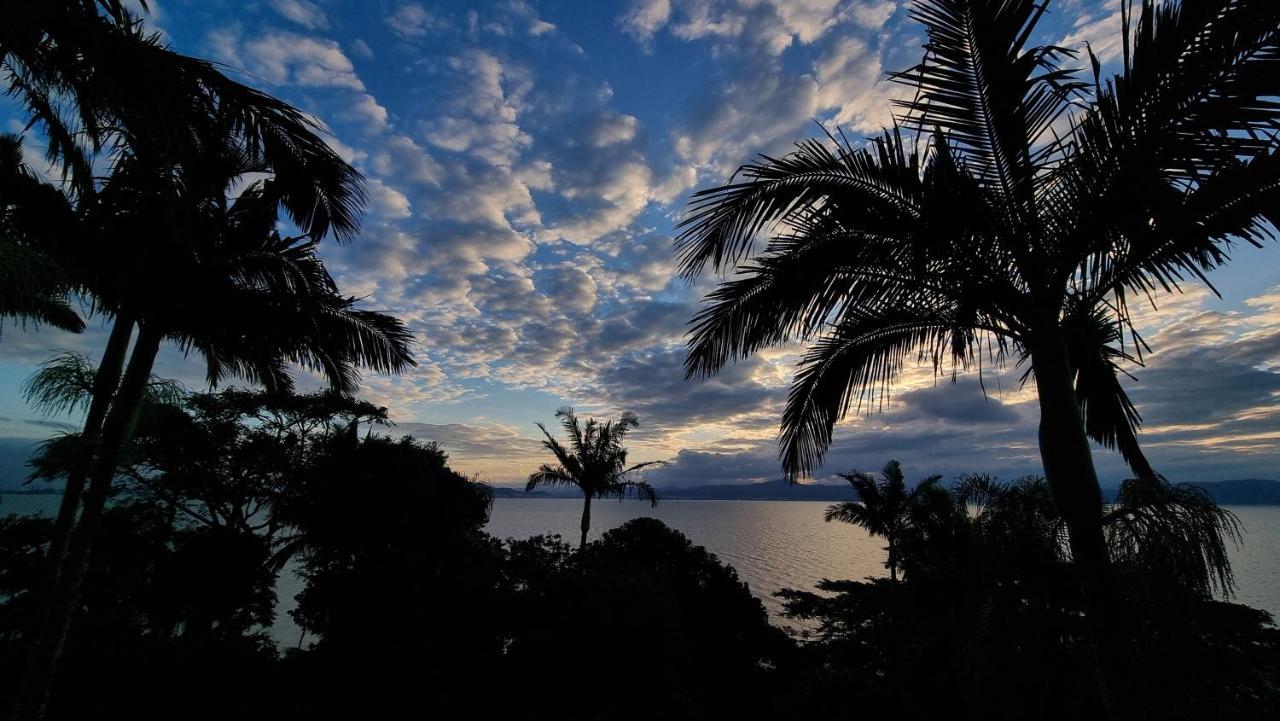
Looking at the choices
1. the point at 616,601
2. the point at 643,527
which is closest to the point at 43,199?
the point at 616,601

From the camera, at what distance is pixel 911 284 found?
13.6 ft

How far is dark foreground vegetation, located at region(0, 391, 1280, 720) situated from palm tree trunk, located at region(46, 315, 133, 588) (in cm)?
74

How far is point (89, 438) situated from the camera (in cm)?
626

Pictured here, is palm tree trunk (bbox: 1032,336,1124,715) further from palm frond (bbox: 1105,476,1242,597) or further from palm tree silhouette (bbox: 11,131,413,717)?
palm tree silhouette (bbox: 11,131,413,717)

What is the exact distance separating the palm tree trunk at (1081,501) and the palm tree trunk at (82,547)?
8.98 meters

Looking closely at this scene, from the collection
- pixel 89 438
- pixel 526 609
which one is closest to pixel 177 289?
pixel 89 438

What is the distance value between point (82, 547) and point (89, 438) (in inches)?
52.2

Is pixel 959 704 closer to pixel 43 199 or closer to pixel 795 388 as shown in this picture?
pixel 795 388

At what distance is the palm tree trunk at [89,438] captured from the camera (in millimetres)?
6031

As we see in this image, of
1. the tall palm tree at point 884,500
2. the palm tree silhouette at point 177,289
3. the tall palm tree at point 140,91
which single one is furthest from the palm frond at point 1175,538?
the tall palm tree at point 884,500

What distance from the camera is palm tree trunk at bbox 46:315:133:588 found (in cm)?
603

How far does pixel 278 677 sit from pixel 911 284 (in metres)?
14.9

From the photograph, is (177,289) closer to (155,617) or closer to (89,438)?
(89,438)

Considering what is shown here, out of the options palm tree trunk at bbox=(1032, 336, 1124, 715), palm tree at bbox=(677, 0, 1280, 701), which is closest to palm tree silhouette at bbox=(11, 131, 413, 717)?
palm tree at bbox=(677, 0, 1280, 701)
